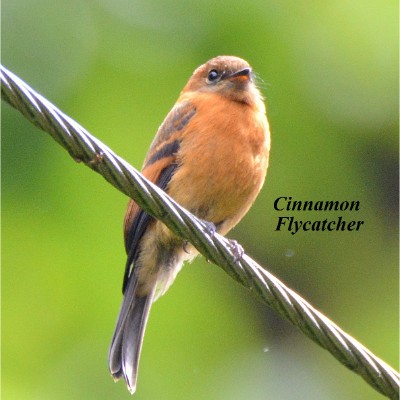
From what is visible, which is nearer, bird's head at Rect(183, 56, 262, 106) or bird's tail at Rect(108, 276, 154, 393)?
bird's tail at Rect(108, 276, 154, 393)

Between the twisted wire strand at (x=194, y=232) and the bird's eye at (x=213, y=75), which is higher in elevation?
the bird's eye at (x=213, y=75)

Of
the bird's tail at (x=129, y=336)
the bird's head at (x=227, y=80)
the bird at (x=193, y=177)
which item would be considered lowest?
the bird's tail at (x=129, y=336)

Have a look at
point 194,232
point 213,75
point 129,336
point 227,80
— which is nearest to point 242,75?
point 227,80

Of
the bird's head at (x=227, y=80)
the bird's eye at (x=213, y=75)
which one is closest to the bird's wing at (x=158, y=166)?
the bird's head at (x=227, y=80)

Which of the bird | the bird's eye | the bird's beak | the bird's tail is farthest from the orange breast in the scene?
the bird's tail

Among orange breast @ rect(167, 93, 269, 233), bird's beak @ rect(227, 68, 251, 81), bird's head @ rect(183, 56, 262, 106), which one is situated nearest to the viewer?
orange breast @ rect(167, 93, 269, 233)

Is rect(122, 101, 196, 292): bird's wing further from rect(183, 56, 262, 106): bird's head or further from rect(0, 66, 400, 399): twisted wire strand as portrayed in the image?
rect(0, 66, 400, 399): twisted wire strand

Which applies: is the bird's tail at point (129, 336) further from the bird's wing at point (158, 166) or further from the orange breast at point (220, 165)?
the orange breast at point (220, 165)
